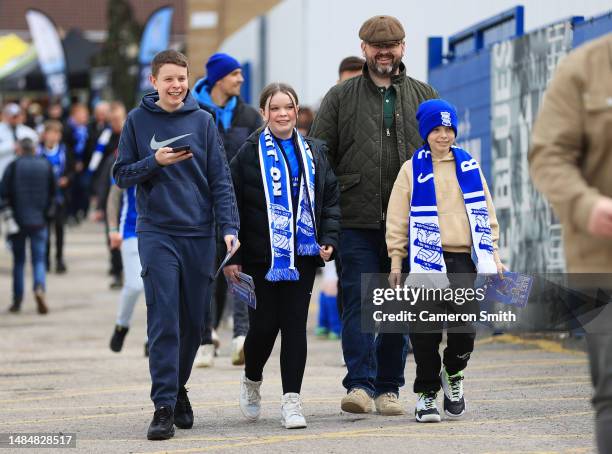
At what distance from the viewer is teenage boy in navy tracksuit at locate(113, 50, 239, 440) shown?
7.98 m

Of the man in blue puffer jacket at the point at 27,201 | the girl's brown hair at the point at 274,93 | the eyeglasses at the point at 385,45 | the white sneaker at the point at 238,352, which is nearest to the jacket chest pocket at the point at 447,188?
the girl's brown hair at the point at 274,93

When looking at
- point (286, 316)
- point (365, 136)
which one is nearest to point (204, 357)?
point (365, 136)

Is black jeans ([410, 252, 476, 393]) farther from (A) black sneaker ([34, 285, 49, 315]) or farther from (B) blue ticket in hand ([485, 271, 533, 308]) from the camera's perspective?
(A) black sneaker ([34, 285, 49, 315])

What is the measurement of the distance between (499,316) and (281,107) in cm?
231

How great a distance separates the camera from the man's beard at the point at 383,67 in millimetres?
8758

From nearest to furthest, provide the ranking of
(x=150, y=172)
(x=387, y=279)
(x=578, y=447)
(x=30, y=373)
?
(x=578, y=447), (x=150, y=172), (x=387, y=279), (x=30, y=373)

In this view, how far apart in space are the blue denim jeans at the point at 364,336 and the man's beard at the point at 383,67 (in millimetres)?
878

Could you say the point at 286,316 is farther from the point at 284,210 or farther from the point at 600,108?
the point at 600,108

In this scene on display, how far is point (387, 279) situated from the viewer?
8711mm

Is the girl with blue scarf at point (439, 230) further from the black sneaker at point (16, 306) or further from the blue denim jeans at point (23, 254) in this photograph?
the black sneaker at point (16, 306)

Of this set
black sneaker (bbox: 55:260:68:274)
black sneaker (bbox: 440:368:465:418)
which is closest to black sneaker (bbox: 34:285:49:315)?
black sneaker (bbox: 55:260:68:274)

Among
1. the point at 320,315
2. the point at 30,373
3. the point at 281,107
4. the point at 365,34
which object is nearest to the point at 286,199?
the point at 281,107

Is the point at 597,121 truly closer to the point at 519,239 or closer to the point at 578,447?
the point at 578,447

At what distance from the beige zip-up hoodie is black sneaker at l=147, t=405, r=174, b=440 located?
54.3 inches
